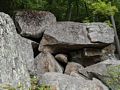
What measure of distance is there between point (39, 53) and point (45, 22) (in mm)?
1462

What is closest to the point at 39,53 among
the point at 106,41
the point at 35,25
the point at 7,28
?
the point at 35,25

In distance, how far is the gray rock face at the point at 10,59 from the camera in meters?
6.60

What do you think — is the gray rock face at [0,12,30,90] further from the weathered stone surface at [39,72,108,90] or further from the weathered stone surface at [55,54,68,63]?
the weathered stone surface at [55,54,68,63]

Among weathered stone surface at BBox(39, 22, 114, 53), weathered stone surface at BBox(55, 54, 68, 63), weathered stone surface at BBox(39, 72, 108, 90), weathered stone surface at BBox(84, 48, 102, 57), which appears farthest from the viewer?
weathered stone surface at BBox(84, 48, 102, 57)

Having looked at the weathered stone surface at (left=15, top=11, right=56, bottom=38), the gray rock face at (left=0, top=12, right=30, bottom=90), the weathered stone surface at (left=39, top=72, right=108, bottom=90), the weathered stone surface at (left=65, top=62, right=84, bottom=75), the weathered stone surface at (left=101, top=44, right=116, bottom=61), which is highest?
the gray rock face at (left=0, top=12, right=30, bottom=90)

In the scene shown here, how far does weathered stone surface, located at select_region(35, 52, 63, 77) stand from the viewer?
11.8 metres

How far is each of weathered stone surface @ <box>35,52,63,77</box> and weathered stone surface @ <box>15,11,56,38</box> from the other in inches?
43.5

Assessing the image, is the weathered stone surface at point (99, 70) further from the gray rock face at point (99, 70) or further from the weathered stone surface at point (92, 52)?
the weathered stone surface at point (92, 52)

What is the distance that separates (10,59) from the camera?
6910 millimetres

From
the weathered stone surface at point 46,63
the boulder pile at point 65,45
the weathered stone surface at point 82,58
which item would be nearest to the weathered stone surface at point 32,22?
the boulder pile at point 65,45

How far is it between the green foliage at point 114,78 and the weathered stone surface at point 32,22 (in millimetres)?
3819

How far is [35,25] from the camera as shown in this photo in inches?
501

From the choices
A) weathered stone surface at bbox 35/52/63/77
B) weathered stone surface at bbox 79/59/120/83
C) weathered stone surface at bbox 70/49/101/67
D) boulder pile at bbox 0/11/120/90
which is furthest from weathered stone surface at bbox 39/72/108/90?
weathered stone surface at bbox 70/49/101/67

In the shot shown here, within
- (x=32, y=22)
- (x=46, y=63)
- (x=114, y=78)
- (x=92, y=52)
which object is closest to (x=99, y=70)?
(x=114, y=78)
